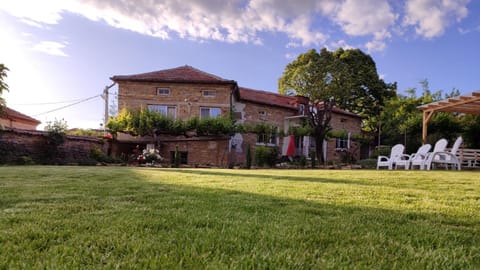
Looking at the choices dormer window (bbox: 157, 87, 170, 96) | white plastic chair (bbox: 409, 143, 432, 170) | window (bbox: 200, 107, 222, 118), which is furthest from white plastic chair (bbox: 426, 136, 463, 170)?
dormer window (bbox: 157, 87, 170, 96)

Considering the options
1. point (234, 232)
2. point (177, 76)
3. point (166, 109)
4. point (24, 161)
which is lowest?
point (24, 161)

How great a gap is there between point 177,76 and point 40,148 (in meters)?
8.15

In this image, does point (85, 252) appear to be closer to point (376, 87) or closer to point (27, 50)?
point (27, 50)

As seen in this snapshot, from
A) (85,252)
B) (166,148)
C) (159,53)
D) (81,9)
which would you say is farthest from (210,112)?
(85,252)

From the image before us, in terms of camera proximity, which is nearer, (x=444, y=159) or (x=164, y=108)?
(x=444, y=159)

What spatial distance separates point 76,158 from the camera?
1347 cm

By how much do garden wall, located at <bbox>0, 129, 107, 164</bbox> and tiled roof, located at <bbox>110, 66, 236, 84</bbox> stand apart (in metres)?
4.73

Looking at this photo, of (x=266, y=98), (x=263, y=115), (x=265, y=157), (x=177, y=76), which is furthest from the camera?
(x=266, y=98)

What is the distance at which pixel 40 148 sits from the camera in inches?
504


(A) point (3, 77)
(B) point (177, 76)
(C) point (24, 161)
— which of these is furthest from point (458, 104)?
(C) point (24, 161)

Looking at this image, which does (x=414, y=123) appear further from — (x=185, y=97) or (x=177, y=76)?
(x=177, y=76)

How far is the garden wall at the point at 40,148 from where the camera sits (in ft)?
38.1

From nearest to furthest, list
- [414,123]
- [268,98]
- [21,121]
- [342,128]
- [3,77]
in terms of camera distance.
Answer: [3,77]
[414,123]
[268,98]
[21,121]
[342,128]

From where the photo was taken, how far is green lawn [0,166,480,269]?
4.78 feet
